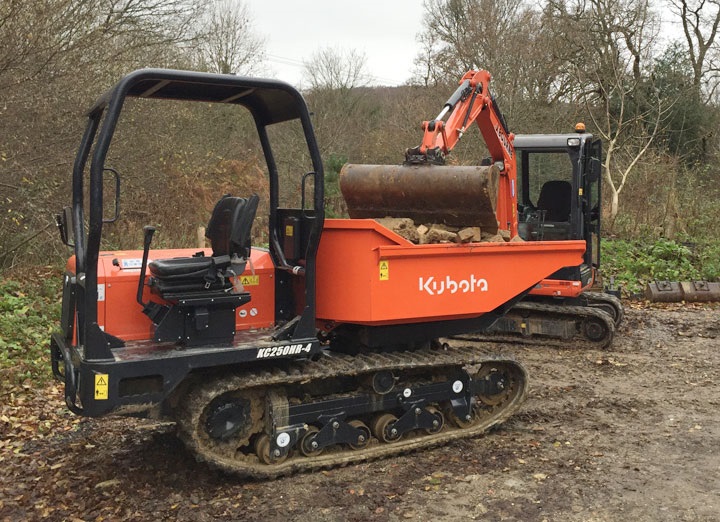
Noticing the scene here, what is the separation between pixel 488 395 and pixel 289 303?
1.70 m

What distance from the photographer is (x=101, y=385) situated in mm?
3986

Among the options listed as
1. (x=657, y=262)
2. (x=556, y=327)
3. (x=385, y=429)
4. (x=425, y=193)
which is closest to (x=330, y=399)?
(x=385, y=429)

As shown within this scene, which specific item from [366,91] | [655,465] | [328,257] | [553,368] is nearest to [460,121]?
[553,368]

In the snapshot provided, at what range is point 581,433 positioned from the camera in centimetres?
541

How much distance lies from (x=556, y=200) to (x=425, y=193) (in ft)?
13.4

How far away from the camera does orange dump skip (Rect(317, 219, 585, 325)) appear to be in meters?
4.66

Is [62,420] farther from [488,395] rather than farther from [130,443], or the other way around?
[488,395]

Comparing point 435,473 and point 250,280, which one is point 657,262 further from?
point 250,280

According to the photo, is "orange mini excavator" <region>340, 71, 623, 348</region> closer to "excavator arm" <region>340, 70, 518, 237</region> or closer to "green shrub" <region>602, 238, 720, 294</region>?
"excavator arm" <region>340, 70, 518, 237</region>

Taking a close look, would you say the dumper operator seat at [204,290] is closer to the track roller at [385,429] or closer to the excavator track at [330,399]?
the excavator track at [330,399]

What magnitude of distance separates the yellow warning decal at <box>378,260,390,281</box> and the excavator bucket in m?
1.00

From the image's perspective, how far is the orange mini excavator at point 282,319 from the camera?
4.17 metres

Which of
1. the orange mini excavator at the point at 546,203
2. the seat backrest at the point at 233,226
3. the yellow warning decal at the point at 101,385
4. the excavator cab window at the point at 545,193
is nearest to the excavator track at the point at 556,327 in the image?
the orange mini excavator at the point at 546,203

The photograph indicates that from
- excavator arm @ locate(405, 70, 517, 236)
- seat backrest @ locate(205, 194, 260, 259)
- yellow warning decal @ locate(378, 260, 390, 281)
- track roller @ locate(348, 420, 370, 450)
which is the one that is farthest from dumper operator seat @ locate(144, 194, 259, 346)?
excavator arm @ locate(405, 70, 517, 236)
